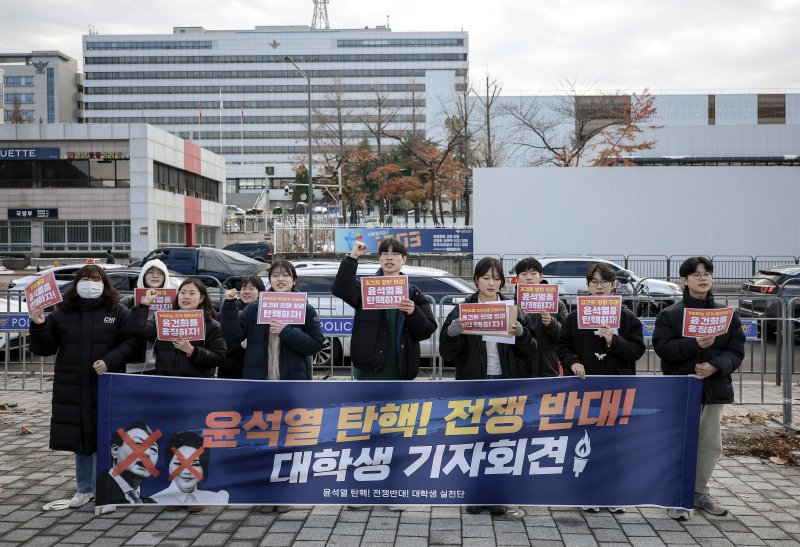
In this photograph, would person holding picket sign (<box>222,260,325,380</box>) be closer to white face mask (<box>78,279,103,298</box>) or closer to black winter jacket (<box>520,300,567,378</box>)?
white face mask (<box>78,279,103,298</box>)

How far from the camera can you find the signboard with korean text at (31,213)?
4522 cm

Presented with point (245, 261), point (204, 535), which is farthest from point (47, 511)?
point (245, 261)

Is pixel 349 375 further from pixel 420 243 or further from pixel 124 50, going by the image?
pixel 124 50

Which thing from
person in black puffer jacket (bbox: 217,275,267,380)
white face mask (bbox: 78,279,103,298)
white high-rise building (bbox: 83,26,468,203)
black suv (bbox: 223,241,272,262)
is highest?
white high-rise building (bbox: 83,26,468,203)

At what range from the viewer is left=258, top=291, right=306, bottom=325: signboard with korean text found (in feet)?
19.6

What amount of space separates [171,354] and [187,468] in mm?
985

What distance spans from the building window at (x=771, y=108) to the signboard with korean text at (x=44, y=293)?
7301cm

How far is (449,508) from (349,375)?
5.80 m

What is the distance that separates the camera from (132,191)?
44844 millimetres

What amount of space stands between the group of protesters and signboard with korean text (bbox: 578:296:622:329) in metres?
0.08

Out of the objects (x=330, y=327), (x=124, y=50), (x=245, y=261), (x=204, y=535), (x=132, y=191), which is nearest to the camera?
(x=204, y=535)

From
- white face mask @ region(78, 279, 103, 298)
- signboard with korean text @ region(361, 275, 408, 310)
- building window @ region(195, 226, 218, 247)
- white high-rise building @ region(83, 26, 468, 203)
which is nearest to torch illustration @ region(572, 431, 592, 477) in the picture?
signboard with korean text @ region(361, 275, 408, 310)

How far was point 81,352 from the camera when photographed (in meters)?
5.85

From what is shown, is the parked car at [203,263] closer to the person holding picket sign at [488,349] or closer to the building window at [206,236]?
the person holding picket sign at [488,349]
